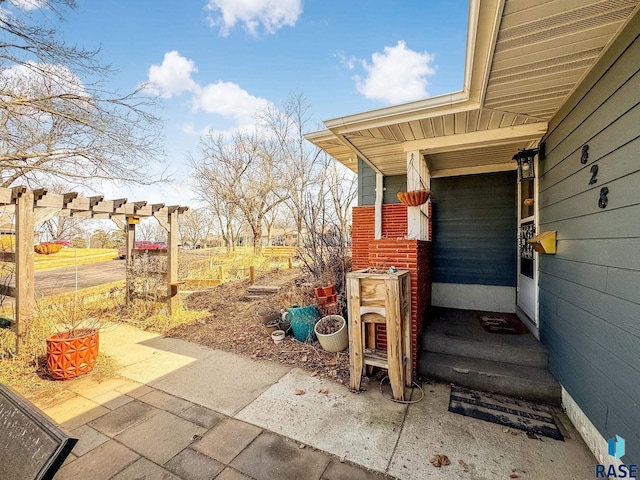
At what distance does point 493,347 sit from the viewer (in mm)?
3230

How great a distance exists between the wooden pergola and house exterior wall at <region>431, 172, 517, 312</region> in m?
5.38

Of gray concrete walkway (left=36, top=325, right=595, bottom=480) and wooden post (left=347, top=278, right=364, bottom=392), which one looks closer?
gray concrete walkway (left=36, top=325, right=595, bottom=480)

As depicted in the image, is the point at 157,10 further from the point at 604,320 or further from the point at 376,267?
the point at 604,320

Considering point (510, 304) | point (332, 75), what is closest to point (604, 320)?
point (510, 304)

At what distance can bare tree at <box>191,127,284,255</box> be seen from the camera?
16297 millimetres

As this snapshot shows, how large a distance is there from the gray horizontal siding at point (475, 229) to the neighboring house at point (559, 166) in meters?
0.04

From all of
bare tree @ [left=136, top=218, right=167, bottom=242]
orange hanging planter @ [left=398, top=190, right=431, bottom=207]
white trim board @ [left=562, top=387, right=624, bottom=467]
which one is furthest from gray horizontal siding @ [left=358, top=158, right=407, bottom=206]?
bare tree @ [left=136, top=218, right=167, bottom=242]

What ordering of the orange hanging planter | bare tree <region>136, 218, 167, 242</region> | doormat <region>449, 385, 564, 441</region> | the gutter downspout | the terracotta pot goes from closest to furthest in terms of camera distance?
doormat <region>449, 385, 564, 441</region> → the orange hanging planter → the terracotta pot → the gutter downspout → bare tree <region>136, 218, 167, 242</region>

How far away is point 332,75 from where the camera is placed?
8.34m

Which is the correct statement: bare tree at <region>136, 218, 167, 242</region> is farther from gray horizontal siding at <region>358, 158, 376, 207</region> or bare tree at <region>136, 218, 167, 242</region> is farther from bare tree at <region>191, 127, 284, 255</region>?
gray horizontal siding at <region>358, 158, 376, 207</region>

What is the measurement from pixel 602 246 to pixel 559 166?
1.20 metres

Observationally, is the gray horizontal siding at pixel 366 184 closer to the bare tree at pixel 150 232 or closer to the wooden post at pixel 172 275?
the wooden post at pixel 172 275

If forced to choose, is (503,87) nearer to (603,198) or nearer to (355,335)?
(603,198)

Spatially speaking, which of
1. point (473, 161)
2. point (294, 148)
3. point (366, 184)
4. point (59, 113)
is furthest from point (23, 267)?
point (294, 148)
